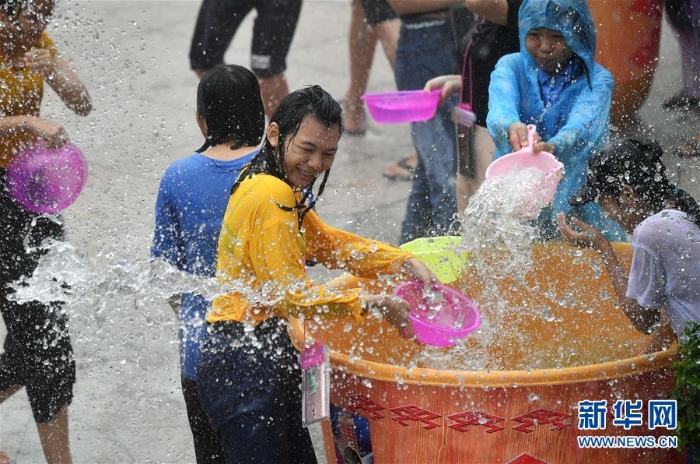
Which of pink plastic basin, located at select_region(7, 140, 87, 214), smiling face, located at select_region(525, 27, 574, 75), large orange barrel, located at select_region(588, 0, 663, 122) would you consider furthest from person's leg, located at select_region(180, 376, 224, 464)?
large orange barrel, located at select_region(588, 0, 663, 122)

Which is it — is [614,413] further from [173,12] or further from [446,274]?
[173,12]

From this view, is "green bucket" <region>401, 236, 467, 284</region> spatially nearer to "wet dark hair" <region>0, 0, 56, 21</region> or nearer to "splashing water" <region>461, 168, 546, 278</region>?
"splashing water" <region>461, 168, 546, 278</region>

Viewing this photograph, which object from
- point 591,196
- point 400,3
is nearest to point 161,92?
point 400,3

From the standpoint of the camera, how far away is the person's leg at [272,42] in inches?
228

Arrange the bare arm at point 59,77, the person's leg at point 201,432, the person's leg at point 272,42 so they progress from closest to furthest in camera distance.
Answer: the person's leg at point 201,432 → the bare arm at point 59,77 → the person's leg at point 272,42

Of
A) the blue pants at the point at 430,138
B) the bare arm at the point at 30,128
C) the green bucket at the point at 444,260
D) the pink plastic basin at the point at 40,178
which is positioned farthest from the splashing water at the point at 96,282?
the blue pants at the point at 430,138

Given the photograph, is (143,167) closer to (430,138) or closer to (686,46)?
(430,138)

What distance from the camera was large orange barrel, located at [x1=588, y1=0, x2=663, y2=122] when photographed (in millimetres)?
4500

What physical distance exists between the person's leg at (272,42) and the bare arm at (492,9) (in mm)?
1831

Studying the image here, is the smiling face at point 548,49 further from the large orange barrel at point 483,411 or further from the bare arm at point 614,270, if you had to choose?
the large orange barrel at point 483,411

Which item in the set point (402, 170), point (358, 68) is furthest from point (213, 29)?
point (402, 170)

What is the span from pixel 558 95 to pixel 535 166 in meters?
0.34

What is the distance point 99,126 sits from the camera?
21.4 ft

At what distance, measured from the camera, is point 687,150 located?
4.96 metres
